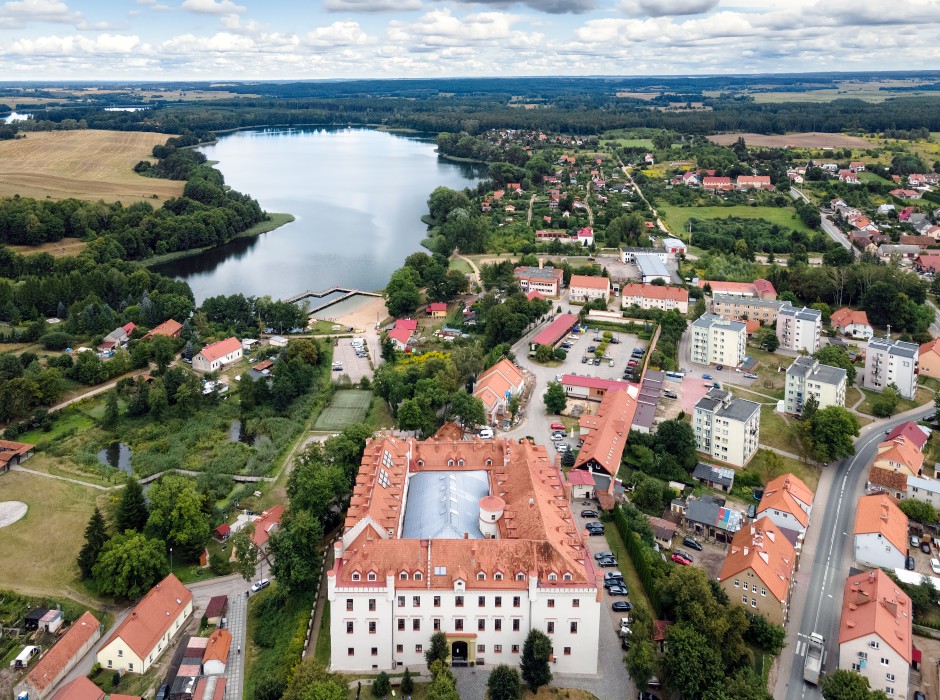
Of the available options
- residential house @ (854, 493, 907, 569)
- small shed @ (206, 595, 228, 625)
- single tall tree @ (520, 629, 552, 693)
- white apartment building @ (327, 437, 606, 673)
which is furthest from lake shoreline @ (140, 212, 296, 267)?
residential house @ (854, 493, 907, 569)

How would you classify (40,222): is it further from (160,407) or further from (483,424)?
(483,424)

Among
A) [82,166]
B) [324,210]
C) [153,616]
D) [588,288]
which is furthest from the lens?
[82,166]

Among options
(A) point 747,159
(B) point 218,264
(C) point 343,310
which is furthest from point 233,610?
(A) point 747,159

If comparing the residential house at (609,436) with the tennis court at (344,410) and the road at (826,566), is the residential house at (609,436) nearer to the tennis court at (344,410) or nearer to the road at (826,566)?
the road at (826,566)

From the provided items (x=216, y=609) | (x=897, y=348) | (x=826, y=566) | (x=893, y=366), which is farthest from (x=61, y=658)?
(x=897, y=348)

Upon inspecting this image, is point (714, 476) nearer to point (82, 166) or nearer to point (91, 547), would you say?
point (91, 547)

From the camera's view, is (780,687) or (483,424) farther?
(483,424)

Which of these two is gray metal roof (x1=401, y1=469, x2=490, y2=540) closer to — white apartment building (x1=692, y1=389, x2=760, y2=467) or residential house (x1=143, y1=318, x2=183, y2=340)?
white apartment building (x1=692, y1=389, x2=760, y2=467)
